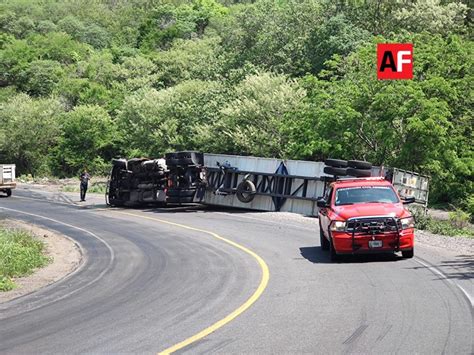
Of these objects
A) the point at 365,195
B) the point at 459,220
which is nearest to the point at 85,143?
the point at 459,220

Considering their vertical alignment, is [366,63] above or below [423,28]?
below

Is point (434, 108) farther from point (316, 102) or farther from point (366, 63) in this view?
point (316, 102)

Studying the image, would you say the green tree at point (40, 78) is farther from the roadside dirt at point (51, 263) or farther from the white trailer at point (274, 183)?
the roadside dirt at point (51, 263)

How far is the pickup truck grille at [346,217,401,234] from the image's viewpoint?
51.8 feet

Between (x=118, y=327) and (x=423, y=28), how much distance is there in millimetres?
48083

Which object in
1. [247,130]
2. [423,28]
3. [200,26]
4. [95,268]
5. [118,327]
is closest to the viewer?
[118,327]

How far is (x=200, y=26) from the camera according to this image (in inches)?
5079

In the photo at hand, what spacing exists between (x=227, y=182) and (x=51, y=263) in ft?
50.3

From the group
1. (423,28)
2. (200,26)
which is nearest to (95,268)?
(423,28)

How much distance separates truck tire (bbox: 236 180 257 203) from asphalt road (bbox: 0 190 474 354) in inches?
420

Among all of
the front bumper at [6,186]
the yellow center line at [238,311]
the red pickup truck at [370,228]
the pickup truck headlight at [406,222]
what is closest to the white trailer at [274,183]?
the yellow center line at [238,311]

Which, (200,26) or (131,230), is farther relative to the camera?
(200,26)

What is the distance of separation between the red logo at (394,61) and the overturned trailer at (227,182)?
6.90m

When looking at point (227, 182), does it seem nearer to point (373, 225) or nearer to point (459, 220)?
point (459, 220)
